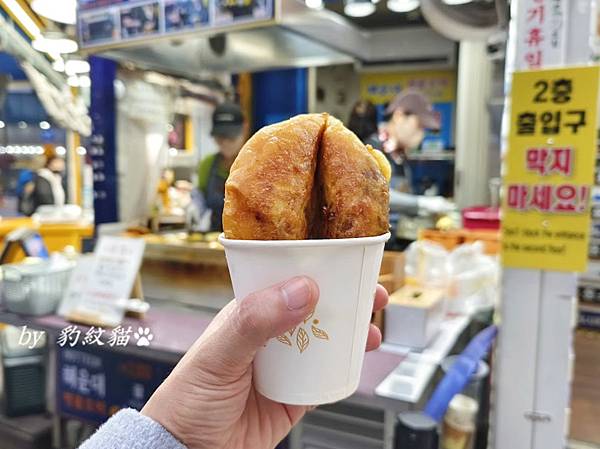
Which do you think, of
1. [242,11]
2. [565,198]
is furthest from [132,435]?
[565,198]

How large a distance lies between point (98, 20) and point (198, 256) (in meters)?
0.46

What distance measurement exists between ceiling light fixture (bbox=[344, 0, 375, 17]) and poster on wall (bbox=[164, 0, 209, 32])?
4.16ft

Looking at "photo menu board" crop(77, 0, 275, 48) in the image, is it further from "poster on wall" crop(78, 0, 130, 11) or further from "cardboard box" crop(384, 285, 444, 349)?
"cardboard box" crop(384, 285, 444, 349)

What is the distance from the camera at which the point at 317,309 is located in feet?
1.76

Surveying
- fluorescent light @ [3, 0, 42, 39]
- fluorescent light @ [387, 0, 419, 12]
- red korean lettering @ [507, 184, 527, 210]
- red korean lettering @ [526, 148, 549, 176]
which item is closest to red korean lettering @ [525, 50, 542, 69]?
red korean lettering @ [526, 148, 549, 176]

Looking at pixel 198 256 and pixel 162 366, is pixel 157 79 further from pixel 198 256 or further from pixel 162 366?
pixel 162 366

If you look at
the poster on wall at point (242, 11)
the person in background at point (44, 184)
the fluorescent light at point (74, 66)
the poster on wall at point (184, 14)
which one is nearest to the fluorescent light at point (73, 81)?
the fluorescent light at point (74, 66)

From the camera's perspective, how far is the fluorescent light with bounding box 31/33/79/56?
0.61m

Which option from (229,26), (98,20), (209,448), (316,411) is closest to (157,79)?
(229,26)

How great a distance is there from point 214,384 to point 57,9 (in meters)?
0.50

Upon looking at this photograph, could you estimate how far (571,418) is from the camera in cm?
304

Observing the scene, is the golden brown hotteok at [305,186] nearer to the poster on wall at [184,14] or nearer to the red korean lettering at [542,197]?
the poster on wall at [184,14]

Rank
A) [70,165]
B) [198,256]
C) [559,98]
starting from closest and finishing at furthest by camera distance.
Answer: [70,165] < [198,256] < [559,98]

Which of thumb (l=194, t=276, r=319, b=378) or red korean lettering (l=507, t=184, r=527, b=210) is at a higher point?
red korean lettering (l=507, t=184, r=527, b=210)
